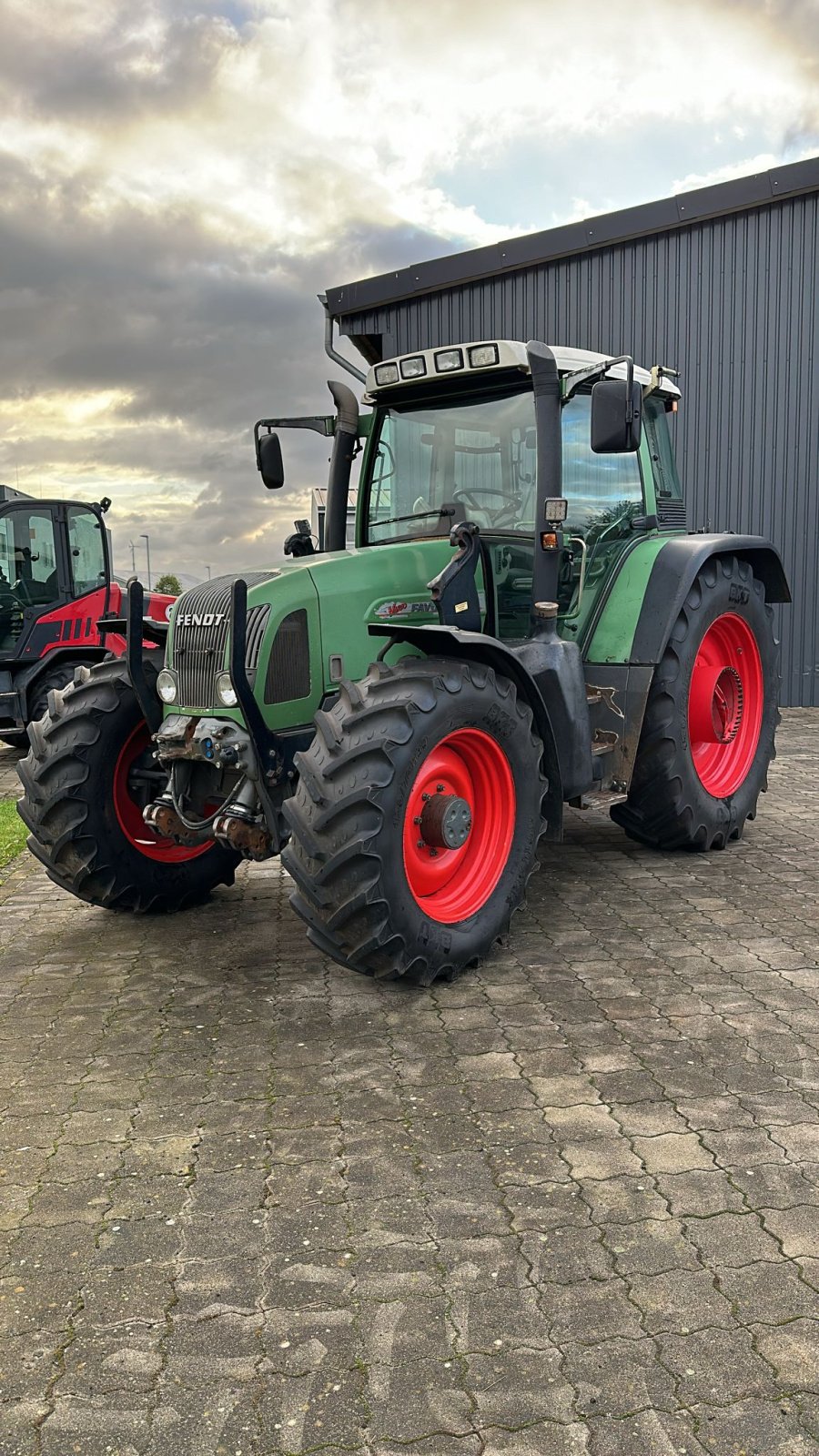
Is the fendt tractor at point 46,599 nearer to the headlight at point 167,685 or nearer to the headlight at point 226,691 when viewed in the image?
the headlight at point 167,685

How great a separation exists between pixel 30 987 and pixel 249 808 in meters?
1.15

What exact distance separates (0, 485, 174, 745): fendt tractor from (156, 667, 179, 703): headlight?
598 cm

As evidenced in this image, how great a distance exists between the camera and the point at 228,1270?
263 cm

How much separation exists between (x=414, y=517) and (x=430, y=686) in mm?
1559

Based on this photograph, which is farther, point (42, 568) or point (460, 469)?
point (42, 568)

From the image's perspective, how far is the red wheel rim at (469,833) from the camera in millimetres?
4348

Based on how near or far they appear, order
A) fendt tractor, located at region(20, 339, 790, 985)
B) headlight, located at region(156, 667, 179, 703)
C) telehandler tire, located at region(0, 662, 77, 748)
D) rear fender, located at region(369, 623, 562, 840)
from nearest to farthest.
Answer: fendt tractor, located at region(20, 339, 790, 985), rear fender, located at region(369, 623, 562, 840), headlight, located at region(156, 667, 179, 703), telehandler tire, located at region(0, 662, 77, 748)

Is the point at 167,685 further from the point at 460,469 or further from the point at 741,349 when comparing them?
the point at 741,349

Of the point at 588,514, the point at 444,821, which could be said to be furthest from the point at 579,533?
the point at 444,821

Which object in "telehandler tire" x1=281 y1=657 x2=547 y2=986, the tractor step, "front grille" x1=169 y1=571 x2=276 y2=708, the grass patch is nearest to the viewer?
"telehandler tire" x1=281 y1=657 x2=547 y2=986

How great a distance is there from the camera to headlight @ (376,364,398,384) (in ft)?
17.6

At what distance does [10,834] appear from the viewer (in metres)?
7.62

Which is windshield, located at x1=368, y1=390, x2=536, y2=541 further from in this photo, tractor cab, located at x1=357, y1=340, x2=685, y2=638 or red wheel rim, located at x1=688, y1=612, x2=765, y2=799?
red wheel rim, located at x1=688, y1=612, x2=765, y2=799

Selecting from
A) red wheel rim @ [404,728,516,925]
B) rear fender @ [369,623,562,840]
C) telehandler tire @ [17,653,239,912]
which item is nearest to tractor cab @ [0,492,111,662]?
telehandler tire @ [17,653,239,912]
